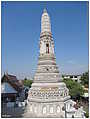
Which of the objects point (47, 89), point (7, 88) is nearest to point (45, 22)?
point (47, 89)

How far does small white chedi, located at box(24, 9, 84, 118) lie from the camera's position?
4633 mm

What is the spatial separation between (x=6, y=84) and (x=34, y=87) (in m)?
2.69

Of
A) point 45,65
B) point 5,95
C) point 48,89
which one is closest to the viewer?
point 48,89

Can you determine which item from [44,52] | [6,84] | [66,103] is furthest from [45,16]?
[6,84]

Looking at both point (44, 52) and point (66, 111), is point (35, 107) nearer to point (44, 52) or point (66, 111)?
point (66, 111)

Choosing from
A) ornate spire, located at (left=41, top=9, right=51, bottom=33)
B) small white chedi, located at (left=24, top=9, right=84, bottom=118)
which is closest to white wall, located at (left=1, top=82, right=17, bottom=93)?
small white chedi, located at (left=24, top=9, right=84, bottom=118)

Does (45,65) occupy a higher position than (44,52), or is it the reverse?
(44,52)

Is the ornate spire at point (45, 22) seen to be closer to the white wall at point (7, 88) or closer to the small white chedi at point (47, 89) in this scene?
the small white chedi at point (47, 89)

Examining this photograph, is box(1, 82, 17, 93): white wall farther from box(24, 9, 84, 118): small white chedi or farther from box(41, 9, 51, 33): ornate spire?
box(41, 9, 51, 33): ornate spire

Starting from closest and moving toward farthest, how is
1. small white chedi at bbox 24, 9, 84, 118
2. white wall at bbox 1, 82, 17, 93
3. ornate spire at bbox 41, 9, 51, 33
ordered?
small white chedi at bbox 24, 9, 84, 118
ornate spire at bbox 41, 9, 51, 33
white wall at bbox 1, 82, 17, 93

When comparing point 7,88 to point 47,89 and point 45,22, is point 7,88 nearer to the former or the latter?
point 47,89

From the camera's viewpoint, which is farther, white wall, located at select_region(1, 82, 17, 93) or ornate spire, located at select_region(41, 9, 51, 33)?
white wall, located at select_region(1, 82, 17, 93)

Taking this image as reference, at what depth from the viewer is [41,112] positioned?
461cm

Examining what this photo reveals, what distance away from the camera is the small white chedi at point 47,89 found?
463 cm
